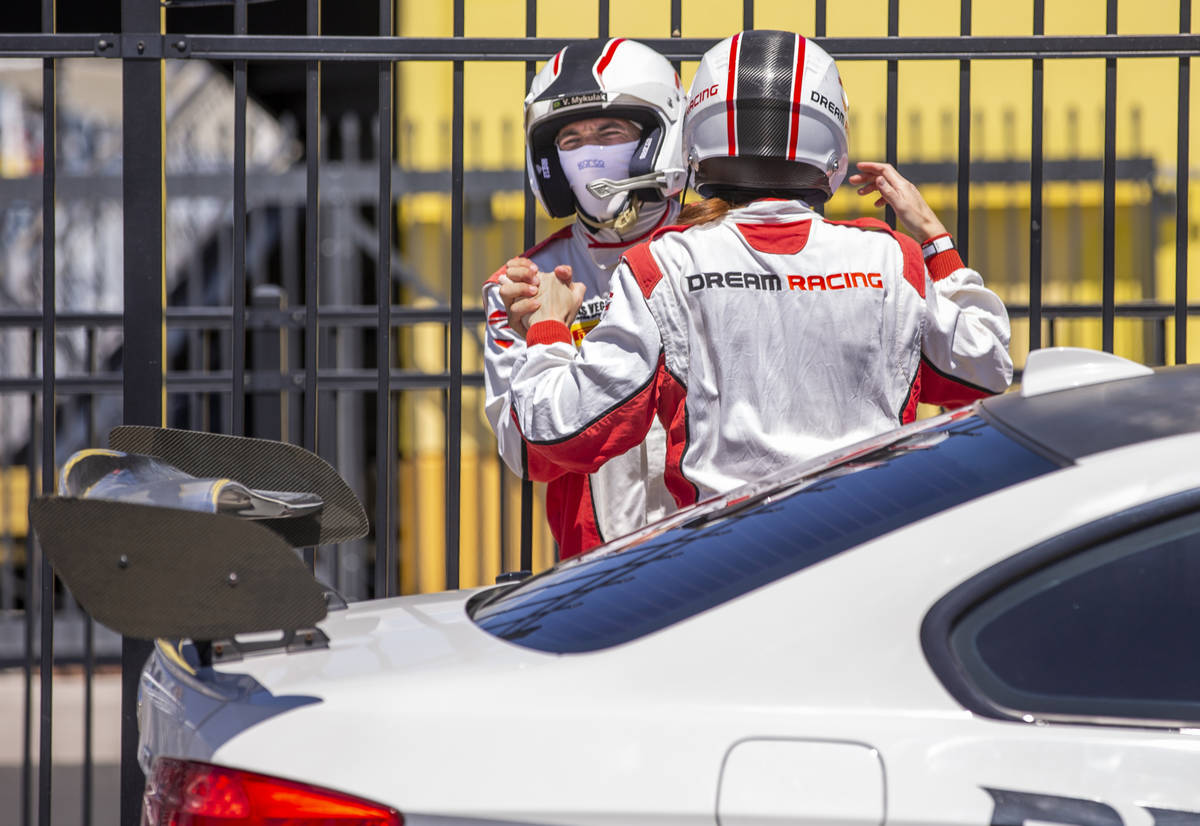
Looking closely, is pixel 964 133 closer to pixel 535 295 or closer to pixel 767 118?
pixel 767 118

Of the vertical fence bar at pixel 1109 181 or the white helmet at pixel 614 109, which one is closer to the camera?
the white helmet at pixel 614 109

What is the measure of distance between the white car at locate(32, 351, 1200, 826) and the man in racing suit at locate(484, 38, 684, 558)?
40.7 inches

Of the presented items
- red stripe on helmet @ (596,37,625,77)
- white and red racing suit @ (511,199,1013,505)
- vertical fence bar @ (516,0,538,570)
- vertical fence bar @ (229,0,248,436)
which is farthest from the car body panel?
vertical fence bar @ (229,0,248,436)

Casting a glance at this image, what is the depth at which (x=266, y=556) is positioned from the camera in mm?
1772

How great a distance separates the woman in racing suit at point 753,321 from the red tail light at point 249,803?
1002mm

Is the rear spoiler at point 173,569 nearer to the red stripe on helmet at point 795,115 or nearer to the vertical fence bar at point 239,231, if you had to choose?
the red stripe on helmet at point 795,115

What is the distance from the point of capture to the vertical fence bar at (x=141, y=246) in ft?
11.8

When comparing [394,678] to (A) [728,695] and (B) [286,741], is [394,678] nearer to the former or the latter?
(B) [286,741]

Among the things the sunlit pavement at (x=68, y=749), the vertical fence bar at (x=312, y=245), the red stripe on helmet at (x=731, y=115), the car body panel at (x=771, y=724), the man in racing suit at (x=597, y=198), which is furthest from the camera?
the sunlit pavement at (x=68, y=749)

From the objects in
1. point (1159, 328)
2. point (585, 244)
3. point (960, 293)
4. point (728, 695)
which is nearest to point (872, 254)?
point (960, 293)

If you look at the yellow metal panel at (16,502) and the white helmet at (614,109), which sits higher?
the white helmet at (614,109)

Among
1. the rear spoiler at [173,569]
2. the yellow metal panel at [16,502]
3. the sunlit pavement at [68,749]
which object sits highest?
the rear spoiler at [173,569]

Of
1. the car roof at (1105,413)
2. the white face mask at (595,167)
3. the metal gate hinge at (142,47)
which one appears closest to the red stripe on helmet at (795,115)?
the white face mask at (595,167)

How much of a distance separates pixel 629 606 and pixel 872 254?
1.01m
